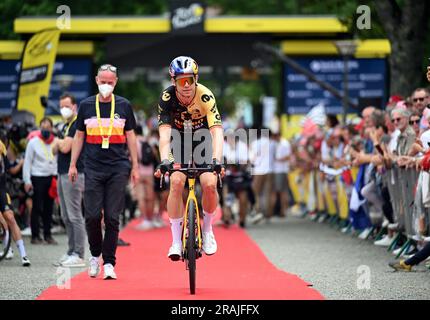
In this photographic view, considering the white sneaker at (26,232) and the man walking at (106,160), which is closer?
the man walking at (106,160)

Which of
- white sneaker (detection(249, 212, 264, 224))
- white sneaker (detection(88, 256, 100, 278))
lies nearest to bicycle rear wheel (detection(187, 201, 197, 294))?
white sneaker (detection(88, 256, 100, 278))

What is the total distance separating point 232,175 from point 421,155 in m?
10.2

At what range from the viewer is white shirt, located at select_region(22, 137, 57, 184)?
19.6 meters

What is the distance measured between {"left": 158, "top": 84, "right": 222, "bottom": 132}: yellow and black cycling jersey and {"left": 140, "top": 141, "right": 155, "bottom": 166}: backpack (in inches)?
482

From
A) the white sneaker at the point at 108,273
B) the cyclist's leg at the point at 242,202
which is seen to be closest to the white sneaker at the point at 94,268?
the white sneaker at the point at 108,273

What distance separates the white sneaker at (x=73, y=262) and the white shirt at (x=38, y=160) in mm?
3328

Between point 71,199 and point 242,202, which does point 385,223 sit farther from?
point 242,202

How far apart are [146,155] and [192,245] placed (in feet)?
43.0

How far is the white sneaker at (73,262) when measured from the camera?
16219 millimetres

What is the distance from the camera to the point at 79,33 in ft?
115

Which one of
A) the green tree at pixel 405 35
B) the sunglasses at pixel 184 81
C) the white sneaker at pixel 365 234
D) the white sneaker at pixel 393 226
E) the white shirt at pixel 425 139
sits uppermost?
the green tree at pixel 405 35

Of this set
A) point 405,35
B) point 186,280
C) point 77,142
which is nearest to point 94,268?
point 186,280

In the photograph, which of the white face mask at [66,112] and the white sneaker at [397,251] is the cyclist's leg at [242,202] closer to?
the white sneaker at [397,251]
